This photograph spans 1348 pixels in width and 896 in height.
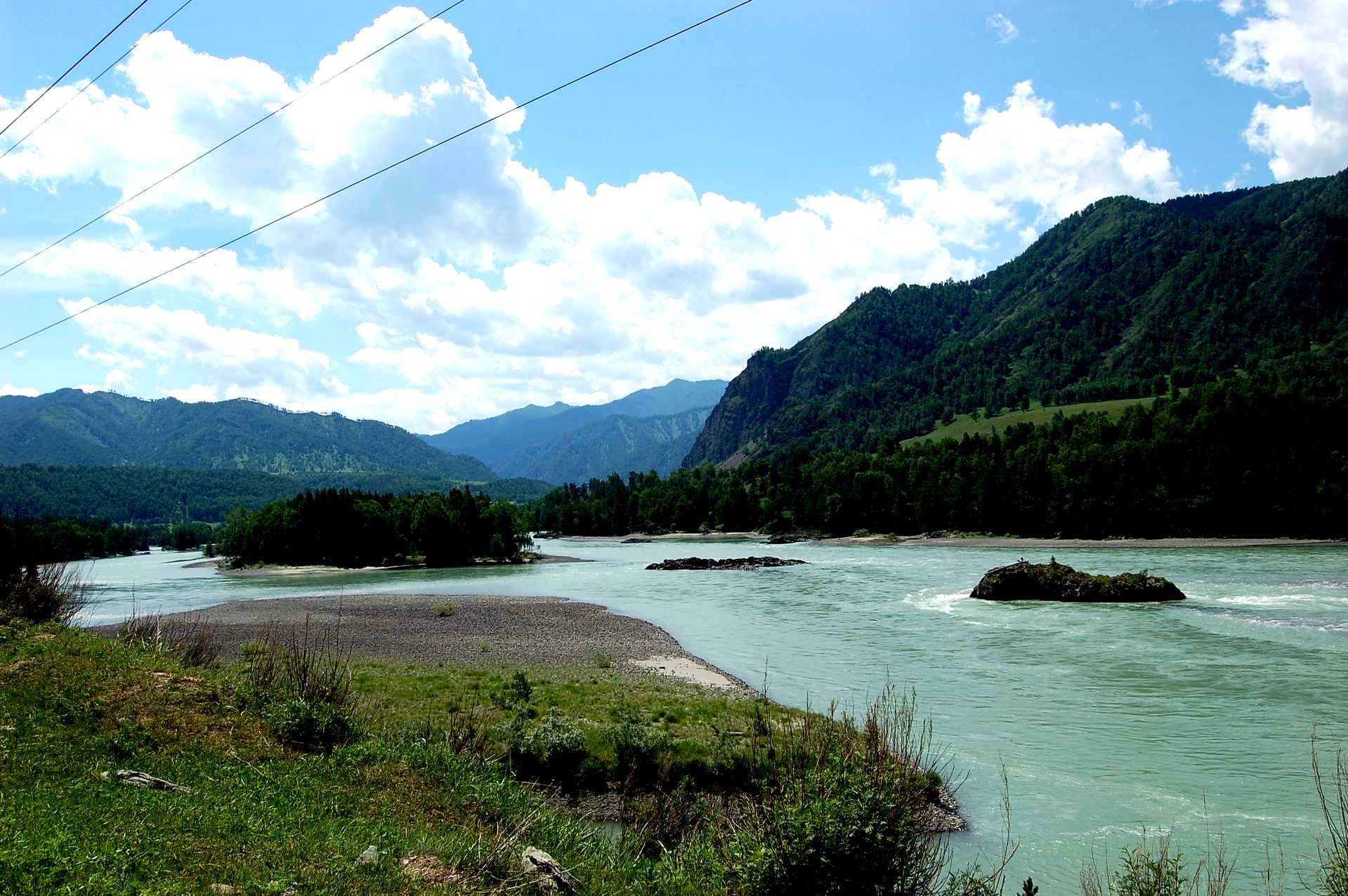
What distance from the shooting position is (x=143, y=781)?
1024 cm

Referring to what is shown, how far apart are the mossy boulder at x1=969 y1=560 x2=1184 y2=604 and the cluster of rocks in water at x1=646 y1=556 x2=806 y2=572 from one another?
42545 millimetres

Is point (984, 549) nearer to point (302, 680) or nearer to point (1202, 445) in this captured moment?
point (1202, 445)

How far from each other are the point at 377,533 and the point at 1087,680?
114 metres

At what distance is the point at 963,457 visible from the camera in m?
153

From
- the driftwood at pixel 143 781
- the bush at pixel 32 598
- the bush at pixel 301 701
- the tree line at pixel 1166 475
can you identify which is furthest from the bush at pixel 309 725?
the tree line at pixel 1166 475

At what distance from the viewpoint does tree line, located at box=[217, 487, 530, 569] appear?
121 metres

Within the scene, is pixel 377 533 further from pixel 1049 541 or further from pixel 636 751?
pixel 636 751

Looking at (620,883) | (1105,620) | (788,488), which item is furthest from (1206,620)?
(788,488)

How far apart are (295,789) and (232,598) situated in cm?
6850

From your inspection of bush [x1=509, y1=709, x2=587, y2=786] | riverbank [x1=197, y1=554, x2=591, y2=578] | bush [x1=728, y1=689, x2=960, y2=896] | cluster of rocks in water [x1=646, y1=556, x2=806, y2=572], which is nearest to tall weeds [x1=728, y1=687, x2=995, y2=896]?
bush [x1=728, y1=689, x2=960, y2=896]

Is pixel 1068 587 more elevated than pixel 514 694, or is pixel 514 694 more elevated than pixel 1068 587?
pixel 514 694

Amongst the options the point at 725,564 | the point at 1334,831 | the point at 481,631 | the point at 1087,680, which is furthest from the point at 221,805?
the point at 725,564

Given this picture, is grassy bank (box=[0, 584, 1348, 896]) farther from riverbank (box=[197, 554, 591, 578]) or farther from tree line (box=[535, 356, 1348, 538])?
tree line (box=[535, 356, 1348, 538])

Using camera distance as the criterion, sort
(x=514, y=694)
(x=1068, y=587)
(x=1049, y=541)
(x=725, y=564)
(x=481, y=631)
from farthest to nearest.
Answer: (x=1049, y=541) → (x=725, y=564) → (x=1068, y=587) → (x=481, y=631) → (x=514, y=694)
